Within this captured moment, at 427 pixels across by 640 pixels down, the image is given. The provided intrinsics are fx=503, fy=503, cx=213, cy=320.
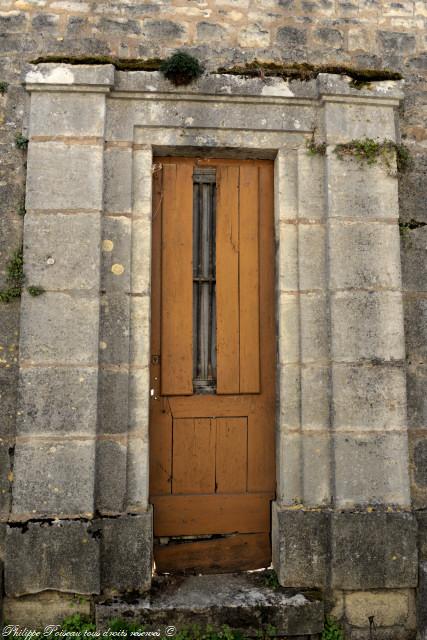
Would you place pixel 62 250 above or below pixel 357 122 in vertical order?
below

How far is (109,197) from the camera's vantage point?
3441 mm

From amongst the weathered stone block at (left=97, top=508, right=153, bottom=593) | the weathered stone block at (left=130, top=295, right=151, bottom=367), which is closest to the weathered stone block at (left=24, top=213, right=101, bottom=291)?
the weathered stone block at (left=130, top=295, right=151, bottom=367)

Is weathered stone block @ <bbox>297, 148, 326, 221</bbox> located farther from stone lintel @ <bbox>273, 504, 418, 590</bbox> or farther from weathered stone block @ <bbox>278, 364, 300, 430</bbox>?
stone lintel @ <bbox>273, 504, 418, 590</bbox>

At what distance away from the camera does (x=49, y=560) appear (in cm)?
311

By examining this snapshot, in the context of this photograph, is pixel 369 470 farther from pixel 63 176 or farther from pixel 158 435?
pixel 63 176

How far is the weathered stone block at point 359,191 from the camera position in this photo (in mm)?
3504

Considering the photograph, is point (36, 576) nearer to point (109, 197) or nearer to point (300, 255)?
point (109, 197)

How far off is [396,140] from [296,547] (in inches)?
115

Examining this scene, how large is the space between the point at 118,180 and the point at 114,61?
0.84 metres

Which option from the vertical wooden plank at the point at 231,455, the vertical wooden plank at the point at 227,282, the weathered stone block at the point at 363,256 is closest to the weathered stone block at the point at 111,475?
the vertical wooden plank at the point at 231,455

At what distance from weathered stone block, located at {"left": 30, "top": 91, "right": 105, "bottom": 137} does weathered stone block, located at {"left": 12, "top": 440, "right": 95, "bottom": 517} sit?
207cm

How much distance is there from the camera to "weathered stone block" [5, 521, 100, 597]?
10.2 feet

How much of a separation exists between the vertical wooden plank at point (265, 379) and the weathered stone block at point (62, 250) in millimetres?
1198

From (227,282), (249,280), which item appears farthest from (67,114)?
(249,280)
